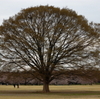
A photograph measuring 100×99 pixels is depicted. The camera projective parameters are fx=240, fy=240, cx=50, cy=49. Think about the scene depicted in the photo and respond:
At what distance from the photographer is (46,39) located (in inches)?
1519

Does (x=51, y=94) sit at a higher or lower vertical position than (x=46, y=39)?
lower

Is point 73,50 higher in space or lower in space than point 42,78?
higher

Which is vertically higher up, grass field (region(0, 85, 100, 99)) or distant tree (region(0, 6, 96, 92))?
distant tree (region(0, 6, 96, 92))

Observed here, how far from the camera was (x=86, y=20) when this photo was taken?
41156 millimetres

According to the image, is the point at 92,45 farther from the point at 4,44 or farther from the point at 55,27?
the point at 4,44

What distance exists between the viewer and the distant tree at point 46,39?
38781mm

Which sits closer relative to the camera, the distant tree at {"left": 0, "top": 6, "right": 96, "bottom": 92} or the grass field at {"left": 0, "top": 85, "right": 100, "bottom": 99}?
the grass field at {"left": 0, "top": 85, "right": 100, "bottom": 99}

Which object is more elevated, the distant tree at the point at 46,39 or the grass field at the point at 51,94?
the distant tree at the point at 46,39

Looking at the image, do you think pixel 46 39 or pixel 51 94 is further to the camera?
pixel 46 39

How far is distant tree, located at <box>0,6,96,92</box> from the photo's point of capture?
38.8 meters

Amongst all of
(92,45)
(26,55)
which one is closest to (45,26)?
(26,55)

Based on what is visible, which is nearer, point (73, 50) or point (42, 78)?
point (73, 50)

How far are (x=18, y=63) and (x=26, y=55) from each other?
1843 millimetres

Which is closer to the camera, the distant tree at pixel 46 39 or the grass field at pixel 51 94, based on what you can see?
the grass field at pixel 51 94
